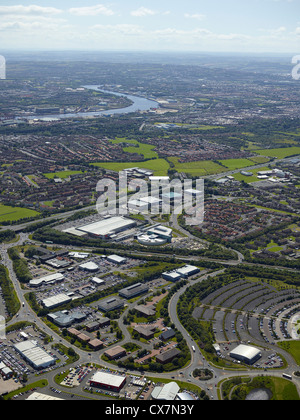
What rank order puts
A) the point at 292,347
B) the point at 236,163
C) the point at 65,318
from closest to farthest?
the point at 292,347 → the point at 65,318 → the point at 236,163

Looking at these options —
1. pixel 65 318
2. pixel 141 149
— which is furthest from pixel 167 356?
pixel 141 149

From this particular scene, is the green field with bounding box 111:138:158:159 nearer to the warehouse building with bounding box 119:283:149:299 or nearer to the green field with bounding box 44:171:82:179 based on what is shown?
the green field with bounding box 44:171:82:179

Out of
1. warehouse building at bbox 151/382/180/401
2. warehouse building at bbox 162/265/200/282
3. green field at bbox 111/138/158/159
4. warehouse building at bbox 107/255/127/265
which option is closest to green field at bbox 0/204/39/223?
warehouse building at bbox 107/255/127/265

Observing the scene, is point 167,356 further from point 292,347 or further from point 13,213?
point 13,213

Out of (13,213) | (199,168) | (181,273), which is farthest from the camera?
(199,168)

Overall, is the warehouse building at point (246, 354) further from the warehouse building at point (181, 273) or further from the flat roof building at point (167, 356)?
the warehouse building at point (181, 273)

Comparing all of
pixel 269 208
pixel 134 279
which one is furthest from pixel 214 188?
pixel 134 279

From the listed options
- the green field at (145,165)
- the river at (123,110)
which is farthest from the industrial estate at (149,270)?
the river at (123,110)
